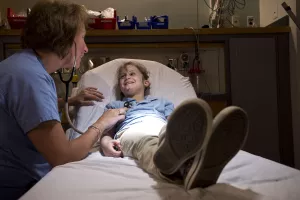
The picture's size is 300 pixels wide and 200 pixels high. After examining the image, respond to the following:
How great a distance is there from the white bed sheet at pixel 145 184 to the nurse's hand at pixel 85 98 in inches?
25.4

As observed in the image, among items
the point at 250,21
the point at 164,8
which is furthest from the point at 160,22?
the point at 250,21

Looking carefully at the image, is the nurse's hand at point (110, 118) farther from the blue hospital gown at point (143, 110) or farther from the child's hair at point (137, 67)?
the child's hair at point (137, 67)

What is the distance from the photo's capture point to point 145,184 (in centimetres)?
97

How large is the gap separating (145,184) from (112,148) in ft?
1.49

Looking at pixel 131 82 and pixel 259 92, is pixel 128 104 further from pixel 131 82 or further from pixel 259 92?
pixel 259 92

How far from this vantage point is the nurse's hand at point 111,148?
1375mm

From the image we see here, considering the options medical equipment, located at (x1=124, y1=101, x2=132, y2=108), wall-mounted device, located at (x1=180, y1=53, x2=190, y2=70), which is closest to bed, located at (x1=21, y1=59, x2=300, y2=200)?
medical equipment, located at (x1=124, y1=101, x2=132, y2=108)

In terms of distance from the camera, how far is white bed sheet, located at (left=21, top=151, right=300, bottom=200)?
0.87 meters

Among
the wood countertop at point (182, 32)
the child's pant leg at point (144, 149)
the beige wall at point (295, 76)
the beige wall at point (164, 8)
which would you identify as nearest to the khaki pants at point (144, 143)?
the child's pant leg at point (144, 149)

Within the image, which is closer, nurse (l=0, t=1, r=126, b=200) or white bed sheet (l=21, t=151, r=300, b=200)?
white bed sheet (l=21, t=151, r=300, b=200)

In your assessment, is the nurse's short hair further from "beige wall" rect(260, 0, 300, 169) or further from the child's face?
"beige wall" rect(260, 0, 300, 169)

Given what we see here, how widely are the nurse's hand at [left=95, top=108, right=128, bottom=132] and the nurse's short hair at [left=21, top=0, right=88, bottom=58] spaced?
333 mm

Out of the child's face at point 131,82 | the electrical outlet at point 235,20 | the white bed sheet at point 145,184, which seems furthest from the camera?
the electrical outlet at point 235,20

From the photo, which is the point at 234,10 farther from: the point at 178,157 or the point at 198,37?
Answer: the point at 178,157
